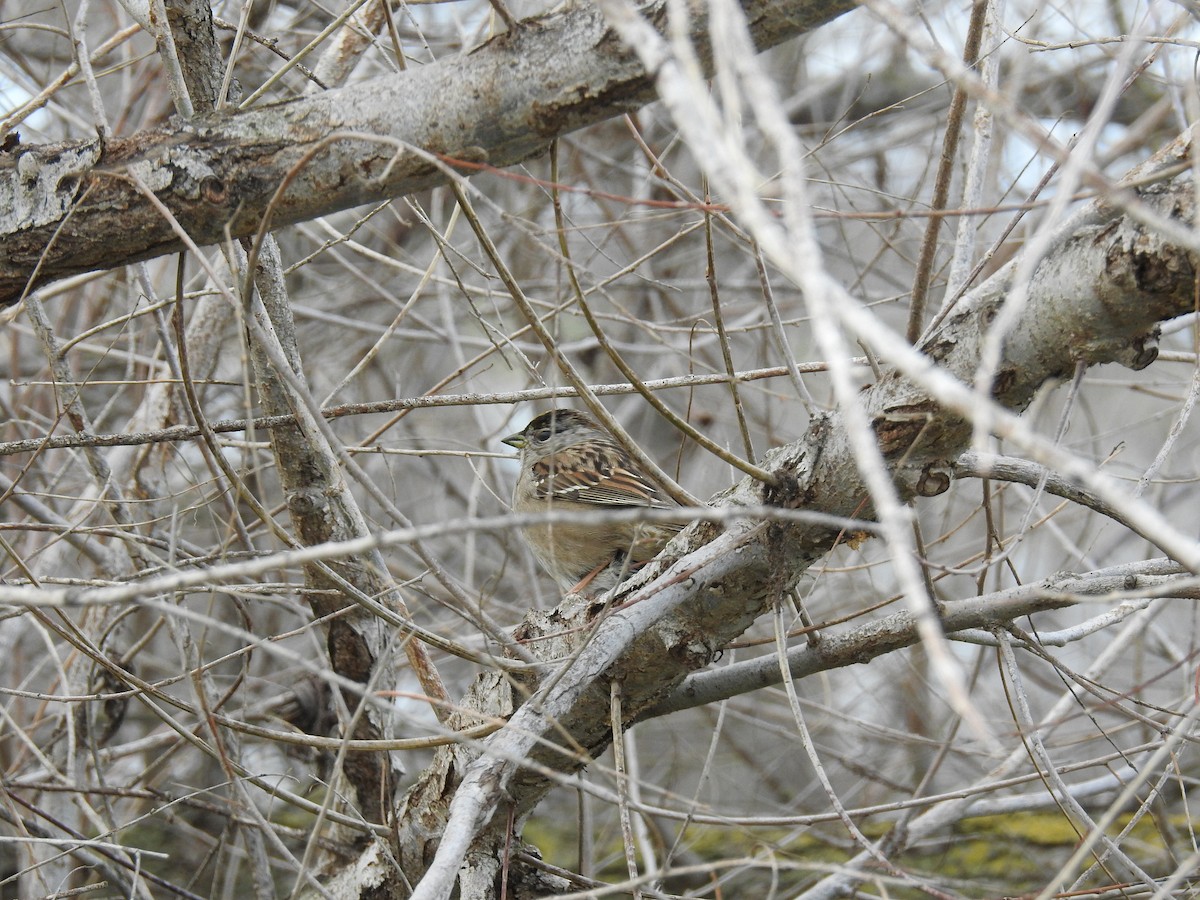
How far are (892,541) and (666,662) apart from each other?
1871mm

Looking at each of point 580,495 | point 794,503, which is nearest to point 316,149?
point 794,503

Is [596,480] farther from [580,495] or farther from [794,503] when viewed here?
[794,503]

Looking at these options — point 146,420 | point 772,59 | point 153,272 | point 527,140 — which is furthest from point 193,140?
point 772,59

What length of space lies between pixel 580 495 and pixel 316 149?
113 inches

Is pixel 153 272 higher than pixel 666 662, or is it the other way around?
pixel 153 272

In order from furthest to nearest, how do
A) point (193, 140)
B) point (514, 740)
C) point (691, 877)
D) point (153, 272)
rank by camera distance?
point (153, 272) → point (691, 877) → point (193, 140) → point (514, 740)

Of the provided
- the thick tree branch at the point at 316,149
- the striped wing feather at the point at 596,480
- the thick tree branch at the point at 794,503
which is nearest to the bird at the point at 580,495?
the striped wing feather at the point at 596,480

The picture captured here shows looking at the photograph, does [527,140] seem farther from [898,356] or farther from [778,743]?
[778,743]

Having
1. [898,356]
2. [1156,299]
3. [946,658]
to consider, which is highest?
[1156,299]

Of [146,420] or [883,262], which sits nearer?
[146,420]

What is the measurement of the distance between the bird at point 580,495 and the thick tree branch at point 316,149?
5.59 feet

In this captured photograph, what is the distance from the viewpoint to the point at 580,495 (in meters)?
4.86

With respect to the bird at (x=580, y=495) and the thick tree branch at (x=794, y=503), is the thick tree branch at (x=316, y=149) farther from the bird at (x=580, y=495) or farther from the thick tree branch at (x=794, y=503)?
the bird at (x=580, y=495)

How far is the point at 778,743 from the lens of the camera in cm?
701
